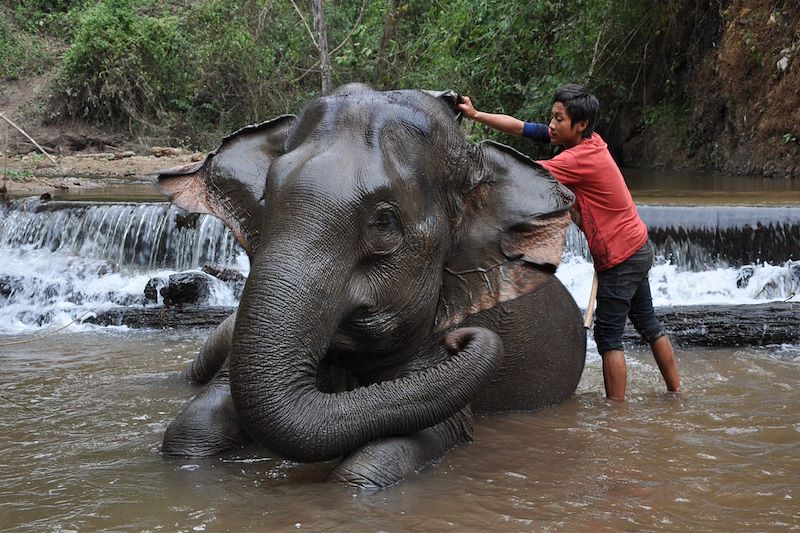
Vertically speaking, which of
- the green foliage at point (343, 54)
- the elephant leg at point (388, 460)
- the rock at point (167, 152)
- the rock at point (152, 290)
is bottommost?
the elephant leg at point (388, 460)

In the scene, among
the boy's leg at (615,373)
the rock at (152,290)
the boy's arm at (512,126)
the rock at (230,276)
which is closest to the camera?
the boy's arm at (512,126)

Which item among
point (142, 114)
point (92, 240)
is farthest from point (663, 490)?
point (142, 114)

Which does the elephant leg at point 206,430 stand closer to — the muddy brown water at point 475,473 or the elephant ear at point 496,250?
the muddy brown water at point 475,473

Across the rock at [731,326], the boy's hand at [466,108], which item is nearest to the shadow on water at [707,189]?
the rock at [731,326]

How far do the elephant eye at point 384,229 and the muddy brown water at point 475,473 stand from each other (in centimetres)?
96

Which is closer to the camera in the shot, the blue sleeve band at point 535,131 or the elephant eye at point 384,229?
the elephant eye at point 384,229

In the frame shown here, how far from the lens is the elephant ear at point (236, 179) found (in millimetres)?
4891

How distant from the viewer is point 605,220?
5781 millimetres

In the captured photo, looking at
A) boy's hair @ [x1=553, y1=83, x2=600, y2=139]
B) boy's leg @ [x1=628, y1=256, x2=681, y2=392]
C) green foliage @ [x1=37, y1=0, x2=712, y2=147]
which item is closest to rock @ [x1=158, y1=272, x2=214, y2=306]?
boy's leg @ [x1=628, y1=256, x2=681, y2=392]

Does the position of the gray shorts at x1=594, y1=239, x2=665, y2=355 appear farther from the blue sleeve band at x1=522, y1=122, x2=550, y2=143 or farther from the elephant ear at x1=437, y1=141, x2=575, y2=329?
the elephant ear at x1=437, y1=141, x2=575, y2=329

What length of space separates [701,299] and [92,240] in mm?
6646

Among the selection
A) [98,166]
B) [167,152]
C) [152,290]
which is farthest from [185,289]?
[167,152]

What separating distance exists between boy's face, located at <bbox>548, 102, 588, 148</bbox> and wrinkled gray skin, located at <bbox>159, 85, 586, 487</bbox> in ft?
2.58

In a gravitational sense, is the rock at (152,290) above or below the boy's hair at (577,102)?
below
